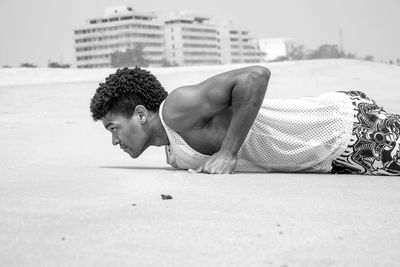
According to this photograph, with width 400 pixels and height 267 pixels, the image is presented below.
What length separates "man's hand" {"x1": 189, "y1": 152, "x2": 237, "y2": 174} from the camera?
16.4 feet

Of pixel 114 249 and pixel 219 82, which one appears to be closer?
pixel 114 249

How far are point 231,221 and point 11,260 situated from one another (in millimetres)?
990

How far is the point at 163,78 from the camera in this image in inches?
881

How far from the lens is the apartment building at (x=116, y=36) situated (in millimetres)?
148250

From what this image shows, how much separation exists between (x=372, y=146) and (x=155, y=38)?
151978 mm

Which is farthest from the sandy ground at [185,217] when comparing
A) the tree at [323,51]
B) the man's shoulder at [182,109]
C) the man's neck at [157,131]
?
Answer: the tree at [323,51]

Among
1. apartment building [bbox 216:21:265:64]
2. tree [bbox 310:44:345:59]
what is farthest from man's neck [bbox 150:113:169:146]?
apartment building [bbox 216:21:265:64]

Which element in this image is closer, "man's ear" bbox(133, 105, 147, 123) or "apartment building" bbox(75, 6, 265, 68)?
"man's ear" bbox(133, 105, 147, 123)

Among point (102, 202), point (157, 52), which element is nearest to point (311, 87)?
point (102, 202)

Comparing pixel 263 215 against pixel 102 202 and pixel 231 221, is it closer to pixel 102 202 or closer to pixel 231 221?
pixel 231 221

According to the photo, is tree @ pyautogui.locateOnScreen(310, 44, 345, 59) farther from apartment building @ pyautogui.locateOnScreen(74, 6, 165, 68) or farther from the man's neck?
the man's neck

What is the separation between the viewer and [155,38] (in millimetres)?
155500

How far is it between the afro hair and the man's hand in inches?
22.7

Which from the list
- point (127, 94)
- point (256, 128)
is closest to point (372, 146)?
point (256, 128)
